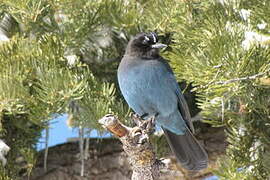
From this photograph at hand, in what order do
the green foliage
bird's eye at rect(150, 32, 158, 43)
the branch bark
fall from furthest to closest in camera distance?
1. bird's eye at rect(150, 32, 158, 43)
2. the green foliage
3. the branch bark

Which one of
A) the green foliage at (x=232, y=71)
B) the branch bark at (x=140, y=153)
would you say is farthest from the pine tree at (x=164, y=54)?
the branch bark at (x=140, y=153)

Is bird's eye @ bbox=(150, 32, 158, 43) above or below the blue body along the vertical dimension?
above

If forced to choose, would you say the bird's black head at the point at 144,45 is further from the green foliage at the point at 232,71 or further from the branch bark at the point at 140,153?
the branch bark at the point at 140,153

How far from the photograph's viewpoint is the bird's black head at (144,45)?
226 centimetres

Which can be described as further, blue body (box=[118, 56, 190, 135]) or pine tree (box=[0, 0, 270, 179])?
blue body (box=[118, 56, 190, 135])

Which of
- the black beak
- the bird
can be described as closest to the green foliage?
the black beak

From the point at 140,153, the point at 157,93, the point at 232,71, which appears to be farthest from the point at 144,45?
the point at 140,153

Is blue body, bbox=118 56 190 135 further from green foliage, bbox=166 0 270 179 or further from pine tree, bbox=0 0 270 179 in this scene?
green foliage, bbox=166 0 270 179

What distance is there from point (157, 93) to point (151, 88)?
32 millimetres

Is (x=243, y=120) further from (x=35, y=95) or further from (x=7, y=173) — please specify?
(x=7, y=173)

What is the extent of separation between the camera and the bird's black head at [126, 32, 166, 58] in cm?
226

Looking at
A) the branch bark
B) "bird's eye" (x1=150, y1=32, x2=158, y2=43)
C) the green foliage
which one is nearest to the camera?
the branch bark

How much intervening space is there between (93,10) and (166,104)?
1.59ft

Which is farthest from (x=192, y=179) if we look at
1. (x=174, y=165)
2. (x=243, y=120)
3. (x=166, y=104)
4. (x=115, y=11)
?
(x=115, y=11)
